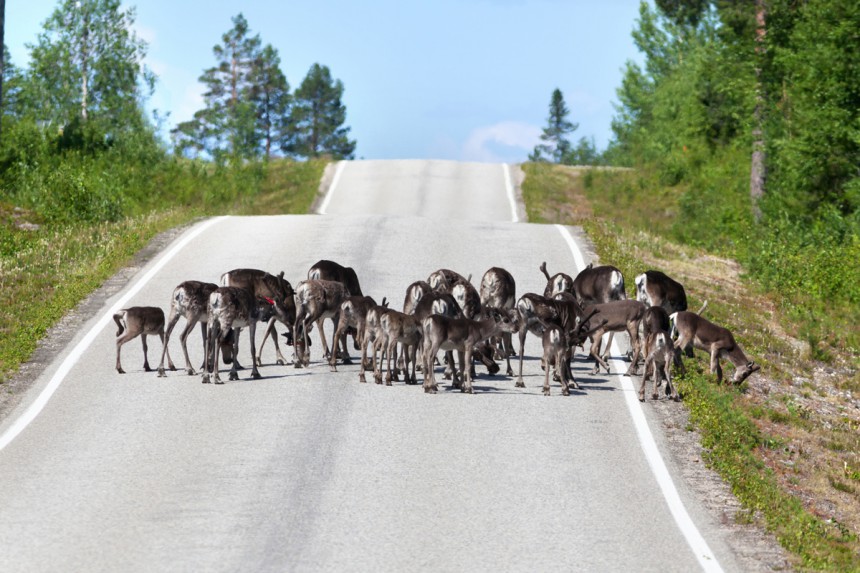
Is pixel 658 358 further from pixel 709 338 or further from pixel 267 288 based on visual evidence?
pixel 267 288

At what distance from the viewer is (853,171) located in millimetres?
35219

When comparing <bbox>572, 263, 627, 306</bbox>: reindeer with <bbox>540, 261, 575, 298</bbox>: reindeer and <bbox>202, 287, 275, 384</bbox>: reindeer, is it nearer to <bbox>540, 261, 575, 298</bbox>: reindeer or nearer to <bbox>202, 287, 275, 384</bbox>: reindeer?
<bbox>540, 261, 575, 298</bbox>: reindeer

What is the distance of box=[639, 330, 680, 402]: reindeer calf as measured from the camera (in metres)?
17.0

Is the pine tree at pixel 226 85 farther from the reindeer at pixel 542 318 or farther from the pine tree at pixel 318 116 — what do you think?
the reindeer at pixel 542 318

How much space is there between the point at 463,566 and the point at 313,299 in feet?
27.5

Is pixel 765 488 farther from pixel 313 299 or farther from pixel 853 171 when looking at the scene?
pixel 853 171

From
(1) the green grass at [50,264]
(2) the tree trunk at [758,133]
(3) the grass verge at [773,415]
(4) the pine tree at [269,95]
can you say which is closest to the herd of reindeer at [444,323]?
(3) the grass verge at [773,415]

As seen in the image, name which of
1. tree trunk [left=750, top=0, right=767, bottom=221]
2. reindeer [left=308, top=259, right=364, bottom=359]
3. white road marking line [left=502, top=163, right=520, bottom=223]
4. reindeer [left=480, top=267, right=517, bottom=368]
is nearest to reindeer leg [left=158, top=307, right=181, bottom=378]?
reindeer [left=308, top=259, right=364, bottom=359]

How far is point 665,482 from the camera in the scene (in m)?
13.6

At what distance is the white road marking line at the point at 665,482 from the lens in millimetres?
11305

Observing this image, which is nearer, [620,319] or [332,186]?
[620,319]

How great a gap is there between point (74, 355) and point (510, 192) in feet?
120

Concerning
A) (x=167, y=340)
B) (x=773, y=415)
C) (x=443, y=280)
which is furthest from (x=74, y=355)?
(x=773, y=415)

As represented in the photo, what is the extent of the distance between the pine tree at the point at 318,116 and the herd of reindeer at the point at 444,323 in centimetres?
8853
